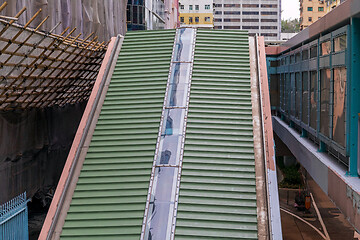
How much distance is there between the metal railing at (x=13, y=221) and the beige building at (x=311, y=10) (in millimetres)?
66793

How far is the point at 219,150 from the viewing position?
37.9ft

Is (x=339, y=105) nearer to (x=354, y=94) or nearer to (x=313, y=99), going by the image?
(x=354, y=94)

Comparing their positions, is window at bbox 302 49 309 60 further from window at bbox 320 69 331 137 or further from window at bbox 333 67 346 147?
window at bbox 333 67 346 147

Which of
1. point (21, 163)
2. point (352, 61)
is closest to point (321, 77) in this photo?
point (352, 61)

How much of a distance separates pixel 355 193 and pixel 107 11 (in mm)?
13681

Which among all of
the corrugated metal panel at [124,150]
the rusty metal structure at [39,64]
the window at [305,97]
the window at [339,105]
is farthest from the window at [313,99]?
the rusty metal structure at [39,64]

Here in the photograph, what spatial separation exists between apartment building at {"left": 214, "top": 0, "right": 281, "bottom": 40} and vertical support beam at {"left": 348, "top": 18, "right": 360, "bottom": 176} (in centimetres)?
8314

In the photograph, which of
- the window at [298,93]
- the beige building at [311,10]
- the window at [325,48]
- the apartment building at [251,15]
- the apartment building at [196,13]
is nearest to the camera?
the window at [325,48]

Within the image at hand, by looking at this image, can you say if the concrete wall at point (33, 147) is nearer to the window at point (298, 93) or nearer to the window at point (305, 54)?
the window at point (298, 93)

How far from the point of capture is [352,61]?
9172 millimetres

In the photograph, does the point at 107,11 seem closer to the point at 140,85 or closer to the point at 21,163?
the point at 140,85

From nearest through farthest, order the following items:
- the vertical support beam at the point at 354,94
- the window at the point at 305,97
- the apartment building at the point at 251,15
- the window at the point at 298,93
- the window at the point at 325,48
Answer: the vertical support beam at the point at 354,94 → the window at the point at 325,48 → the window at the point at 305,97 → the window at the point at 298,93 → the apartment building at the point at 251,15

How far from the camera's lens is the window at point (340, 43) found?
9.84 meters

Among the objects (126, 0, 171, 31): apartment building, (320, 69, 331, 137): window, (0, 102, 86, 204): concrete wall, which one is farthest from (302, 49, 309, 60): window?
(126, 0, 171, 31): apartment building
